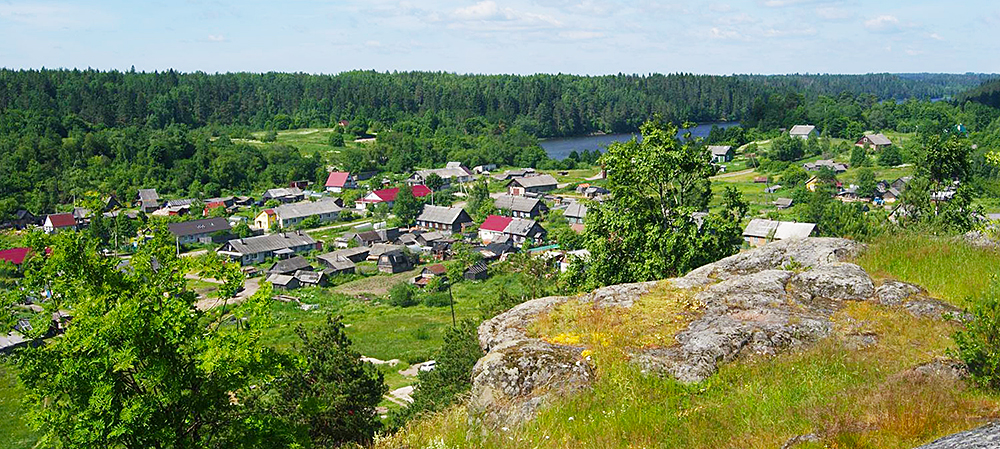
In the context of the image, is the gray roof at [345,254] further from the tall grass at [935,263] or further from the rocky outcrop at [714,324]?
the tall grass at [935,263]

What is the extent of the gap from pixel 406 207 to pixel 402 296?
1028 inches

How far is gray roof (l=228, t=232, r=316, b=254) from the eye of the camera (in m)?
56.4

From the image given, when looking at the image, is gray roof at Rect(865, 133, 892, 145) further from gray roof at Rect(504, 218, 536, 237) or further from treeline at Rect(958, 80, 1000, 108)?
gray roof at Rect(504, 218, 536, 237)

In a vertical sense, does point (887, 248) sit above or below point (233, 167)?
above

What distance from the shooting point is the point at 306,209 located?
6912cm

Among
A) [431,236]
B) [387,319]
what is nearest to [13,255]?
[431,236]

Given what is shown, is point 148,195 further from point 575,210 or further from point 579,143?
point 579,143

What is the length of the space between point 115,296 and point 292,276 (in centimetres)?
4118

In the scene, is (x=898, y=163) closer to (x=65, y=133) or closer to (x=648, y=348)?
(x=648, y=348)

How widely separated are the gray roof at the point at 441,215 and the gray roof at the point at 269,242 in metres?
11.3

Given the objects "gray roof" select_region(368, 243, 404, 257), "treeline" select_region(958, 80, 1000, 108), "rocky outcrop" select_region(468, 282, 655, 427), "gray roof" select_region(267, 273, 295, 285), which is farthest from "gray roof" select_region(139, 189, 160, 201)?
"treeline" select_region(958, 80, 1000, 108)

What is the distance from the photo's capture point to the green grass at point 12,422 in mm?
24217

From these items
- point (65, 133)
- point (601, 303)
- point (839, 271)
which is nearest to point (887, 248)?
point (839, 271)

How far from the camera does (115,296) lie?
10.1 metres
